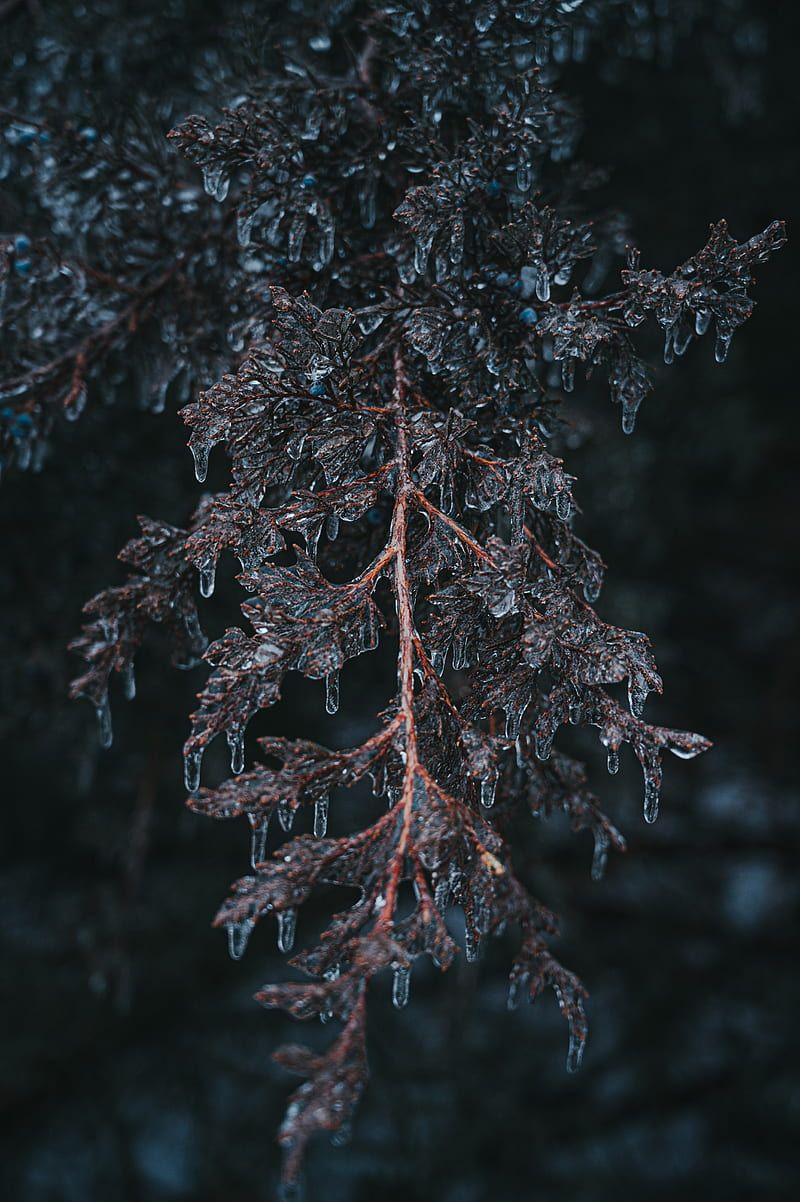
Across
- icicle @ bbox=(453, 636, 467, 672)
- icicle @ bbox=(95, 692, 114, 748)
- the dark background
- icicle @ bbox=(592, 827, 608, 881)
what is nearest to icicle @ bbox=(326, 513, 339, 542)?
icicle @ bbox=(453, 636, 467, 672)

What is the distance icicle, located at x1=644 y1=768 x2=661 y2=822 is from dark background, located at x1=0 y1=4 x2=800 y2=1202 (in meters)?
1.24

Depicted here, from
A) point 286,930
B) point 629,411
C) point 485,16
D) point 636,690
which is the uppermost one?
point 485,16

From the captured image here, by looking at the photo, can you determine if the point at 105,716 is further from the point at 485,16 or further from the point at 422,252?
the point at 485,16

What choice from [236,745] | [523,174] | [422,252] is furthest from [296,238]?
[236,745]

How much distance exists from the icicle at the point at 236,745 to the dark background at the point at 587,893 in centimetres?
98

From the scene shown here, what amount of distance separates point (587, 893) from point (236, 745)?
286 centimetres

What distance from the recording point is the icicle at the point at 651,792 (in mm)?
987

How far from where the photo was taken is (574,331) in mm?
1024

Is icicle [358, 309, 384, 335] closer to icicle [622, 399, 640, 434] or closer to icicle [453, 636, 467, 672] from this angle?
icicle [622, 399, 640, 434]

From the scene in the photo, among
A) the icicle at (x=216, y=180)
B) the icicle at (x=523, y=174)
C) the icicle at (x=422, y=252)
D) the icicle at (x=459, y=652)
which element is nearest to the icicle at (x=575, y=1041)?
the icicle at (x=459, y=652)

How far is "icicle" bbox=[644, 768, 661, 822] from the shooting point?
99 cm

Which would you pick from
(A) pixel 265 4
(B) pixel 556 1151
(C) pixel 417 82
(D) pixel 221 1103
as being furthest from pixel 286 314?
(B) pixel 556 1151

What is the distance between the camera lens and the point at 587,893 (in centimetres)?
353

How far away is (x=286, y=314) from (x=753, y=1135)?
3594 mm
